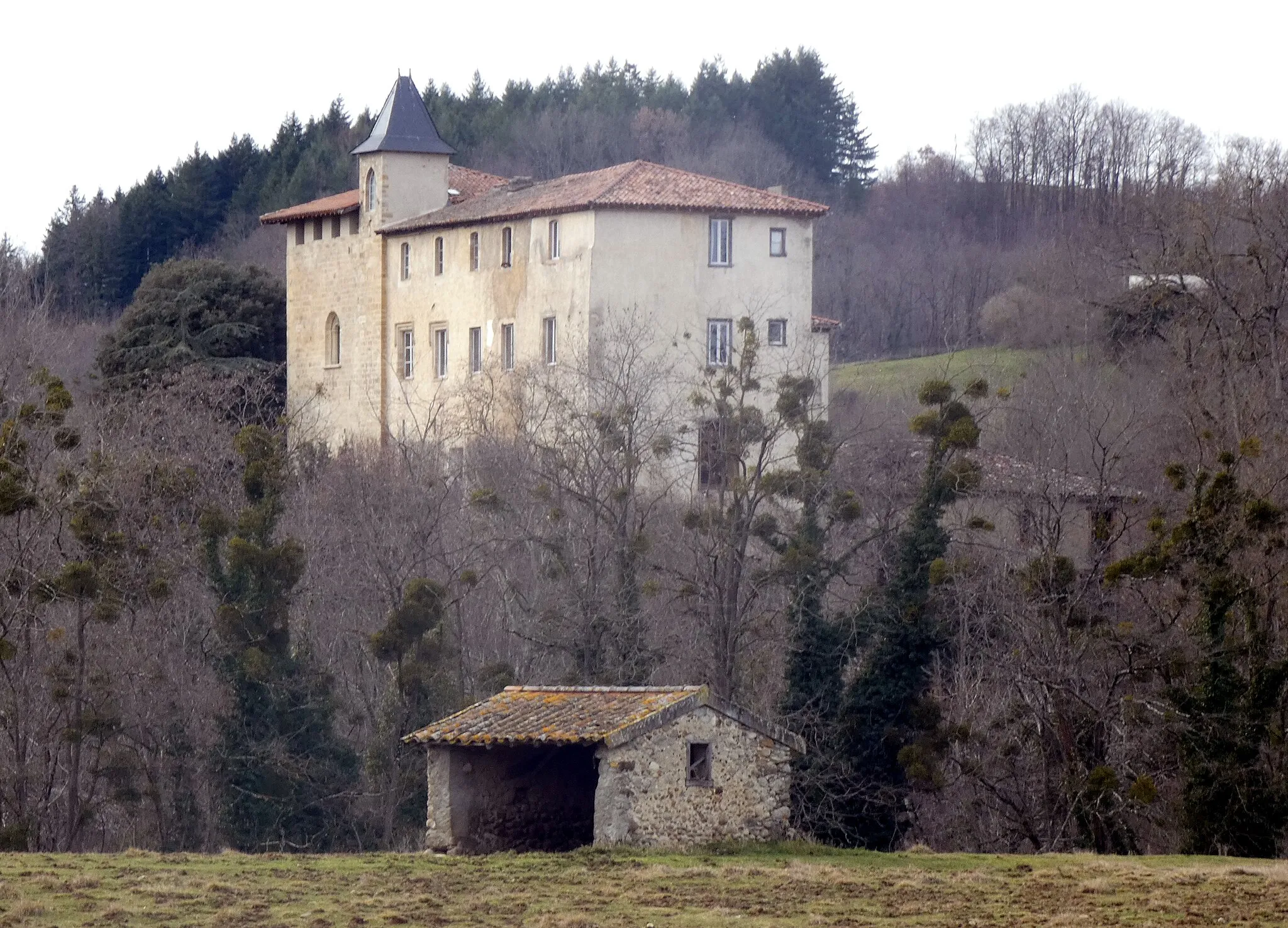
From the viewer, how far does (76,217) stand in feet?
304

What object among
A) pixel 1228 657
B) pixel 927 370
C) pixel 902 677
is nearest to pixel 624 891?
pixel 1228 657

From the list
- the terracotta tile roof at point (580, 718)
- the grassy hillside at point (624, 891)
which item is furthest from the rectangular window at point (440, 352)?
the grassy hillside at point (624, 891)

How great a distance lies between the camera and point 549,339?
55.9m

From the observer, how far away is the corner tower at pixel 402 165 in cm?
6194

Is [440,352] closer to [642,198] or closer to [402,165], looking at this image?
[402,165]

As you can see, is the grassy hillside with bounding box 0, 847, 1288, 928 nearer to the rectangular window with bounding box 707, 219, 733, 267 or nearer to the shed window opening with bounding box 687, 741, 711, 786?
the shed window opening with bounding box 687, 741, 711, 786

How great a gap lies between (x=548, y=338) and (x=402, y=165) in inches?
357

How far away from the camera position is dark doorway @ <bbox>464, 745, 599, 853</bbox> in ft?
79.6

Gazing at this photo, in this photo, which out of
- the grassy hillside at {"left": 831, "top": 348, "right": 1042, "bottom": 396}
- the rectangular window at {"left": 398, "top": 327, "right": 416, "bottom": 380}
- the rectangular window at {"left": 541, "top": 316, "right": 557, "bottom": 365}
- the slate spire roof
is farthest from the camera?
the grassy hillside at {"left": 831, "top": 348, "right": 1042, "bottom": 396}

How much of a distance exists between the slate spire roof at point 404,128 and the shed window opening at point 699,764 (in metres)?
40.8

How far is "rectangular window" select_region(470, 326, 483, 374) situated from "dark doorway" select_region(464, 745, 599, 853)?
3350 cm

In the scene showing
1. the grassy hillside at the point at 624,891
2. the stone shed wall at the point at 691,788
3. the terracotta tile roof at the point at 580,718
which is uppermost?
the terracotta tile roof at the point at 580,718

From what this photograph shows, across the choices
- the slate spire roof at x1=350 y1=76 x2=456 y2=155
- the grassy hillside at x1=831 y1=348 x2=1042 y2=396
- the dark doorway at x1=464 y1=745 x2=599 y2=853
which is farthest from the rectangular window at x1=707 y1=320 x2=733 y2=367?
the dark doorway at x1=464 y1=745 x2=599 y2=853

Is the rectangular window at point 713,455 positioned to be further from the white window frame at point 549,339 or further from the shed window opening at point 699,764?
the shed window opening at point 699,764
